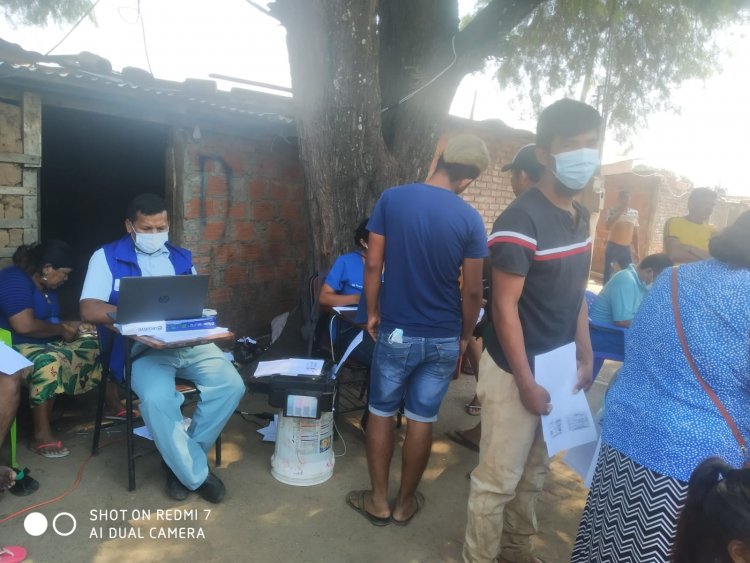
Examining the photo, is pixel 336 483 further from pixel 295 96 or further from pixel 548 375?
pixel 295 96

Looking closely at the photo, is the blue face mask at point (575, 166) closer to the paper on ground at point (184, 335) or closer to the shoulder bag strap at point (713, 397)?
the shoulder bag strap at point (713, 397)

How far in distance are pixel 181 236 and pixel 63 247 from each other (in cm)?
151

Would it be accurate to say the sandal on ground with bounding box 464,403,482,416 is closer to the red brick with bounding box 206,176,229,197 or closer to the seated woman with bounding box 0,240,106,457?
the seated woman with bounding box 0,240,106,457

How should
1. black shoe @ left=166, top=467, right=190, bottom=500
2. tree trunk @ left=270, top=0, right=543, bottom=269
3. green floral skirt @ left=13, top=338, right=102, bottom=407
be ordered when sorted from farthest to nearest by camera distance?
tree trunk @ left=270, top=0, right=543, bottom=269
green floral skirt @ left=13, top=338, right=102, bottom=407
black shoe @ left=166, top=467, right=190, bottom=500

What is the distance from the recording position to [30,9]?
22.2 ft

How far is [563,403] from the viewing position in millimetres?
2244

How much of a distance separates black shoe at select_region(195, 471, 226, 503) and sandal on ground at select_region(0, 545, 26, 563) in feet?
2.73

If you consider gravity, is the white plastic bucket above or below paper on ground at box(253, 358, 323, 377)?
below

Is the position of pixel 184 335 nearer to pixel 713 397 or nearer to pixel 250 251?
pixel 713 397

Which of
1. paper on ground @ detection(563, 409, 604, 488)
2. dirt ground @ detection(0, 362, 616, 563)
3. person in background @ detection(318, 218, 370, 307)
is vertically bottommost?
dirt ground @ detection(0, 362, 616, 563)

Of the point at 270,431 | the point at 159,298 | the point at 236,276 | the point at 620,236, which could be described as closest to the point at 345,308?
the point at 270,431

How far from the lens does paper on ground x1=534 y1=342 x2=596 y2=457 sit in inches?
85.5

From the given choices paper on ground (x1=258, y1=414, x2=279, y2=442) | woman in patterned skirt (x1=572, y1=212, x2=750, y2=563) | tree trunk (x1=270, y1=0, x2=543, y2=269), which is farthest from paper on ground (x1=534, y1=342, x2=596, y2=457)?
tree trunk (x1=270, y1=0, x2=543, y2=269)

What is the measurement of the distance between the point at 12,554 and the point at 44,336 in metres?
1.45
